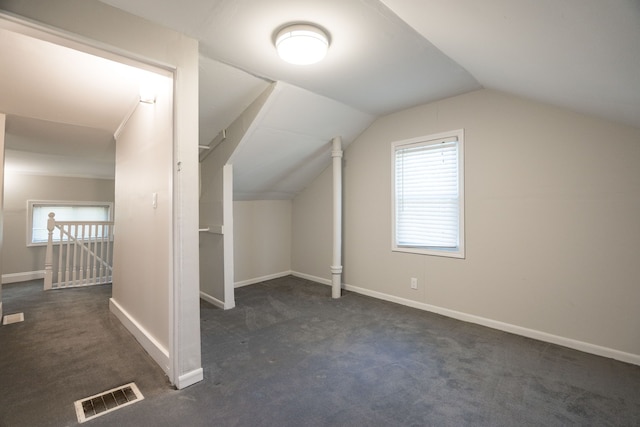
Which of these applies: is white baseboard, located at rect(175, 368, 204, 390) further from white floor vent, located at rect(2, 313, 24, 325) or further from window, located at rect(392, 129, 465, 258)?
white floor vent, located at rect(2, 313, 24, 325)

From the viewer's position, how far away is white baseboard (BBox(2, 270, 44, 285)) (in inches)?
182

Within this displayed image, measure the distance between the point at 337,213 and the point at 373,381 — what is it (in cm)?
204

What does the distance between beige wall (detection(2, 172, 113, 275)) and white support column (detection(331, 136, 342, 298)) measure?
488cm

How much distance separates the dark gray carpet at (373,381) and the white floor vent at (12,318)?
175 millimetres

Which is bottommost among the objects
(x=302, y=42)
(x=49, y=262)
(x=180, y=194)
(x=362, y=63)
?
(x=49, y=262)

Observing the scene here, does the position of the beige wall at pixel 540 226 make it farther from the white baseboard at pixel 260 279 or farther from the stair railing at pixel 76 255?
the stair railing at pixel 76 255

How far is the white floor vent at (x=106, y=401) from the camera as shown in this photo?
1608 mm

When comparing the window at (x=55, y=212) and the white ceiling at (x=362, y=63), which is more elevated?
the white ceiling at (x=362, y=63)

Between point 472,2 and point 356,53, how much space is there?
37.3 inches

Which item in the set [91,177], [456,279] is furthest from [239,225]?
[91,177]

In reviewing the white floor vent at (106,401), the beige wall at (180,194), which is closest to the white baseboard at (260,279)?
the beige wall at (180,194)

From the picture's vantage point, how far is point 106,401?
1712 millimetres

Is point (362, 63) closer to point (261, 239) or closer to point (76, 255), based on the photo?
point (261, 239)

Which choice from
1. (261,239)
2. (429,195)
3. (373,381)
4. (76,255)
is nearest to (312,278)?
(261,239)
